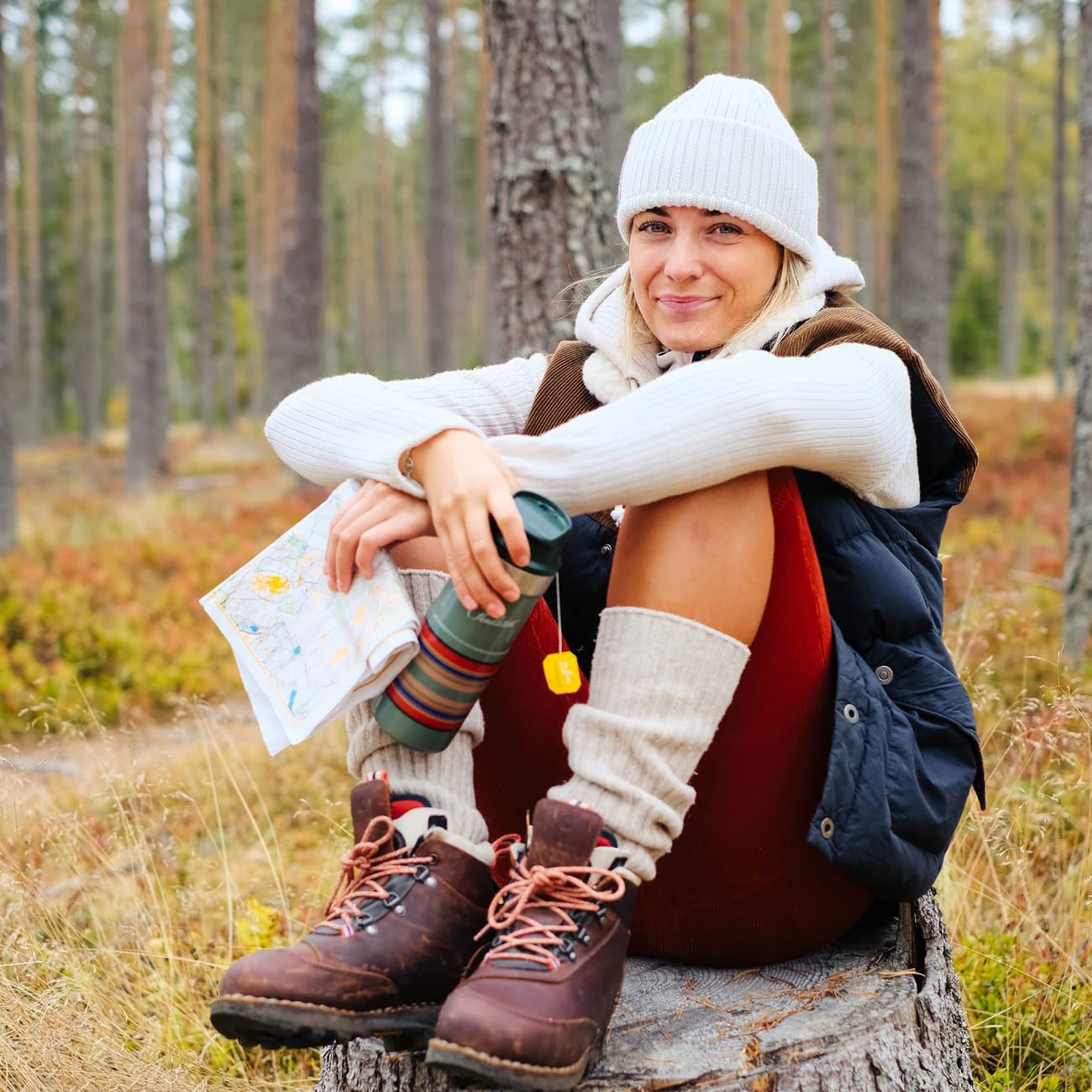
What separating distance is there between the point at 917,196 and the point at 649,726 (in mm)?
9664

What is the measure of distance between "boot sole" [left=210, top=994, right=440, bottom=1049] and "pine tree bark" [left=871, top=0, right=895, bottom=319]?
1979cm

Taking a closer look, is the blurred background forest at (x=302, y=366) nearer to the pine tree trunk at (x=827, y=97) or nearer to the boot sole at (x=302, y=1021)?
the pine tree trunk at (x=827, y=97)

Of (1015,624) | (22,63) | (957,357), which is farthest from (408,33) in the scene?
(1015,624)

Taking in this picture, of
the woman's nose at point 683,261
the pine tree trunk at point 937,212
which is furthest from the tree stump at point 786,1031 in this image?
the pine tree trunk at point 937,212

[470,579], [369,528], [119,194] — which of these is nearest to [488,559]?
[470,579]

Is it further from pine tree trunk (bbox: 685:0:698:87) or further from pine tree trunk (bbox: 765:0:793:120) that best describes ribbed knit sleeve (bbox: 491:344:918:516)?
pine tree trunk (bbox: 765:0:793:120)

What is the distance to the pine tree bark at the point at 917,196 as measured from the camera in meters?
9.73

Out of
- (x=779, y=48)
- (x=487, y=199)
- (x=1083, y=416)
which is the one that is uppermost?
(x=779, y=48)

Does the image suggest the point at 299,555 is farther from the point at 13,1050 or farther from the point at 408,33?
the point at 408,33

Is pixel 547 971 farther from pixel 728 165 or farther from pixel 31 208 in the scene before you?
pixel 31 208

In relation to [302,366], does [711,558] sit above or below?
below

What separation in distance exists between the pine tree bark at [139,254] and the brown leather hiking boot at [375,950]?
12.8 m

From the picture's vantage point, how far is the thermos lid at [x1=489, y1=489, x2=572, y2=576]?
1.56m

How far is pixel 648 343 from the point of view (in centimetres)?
213
